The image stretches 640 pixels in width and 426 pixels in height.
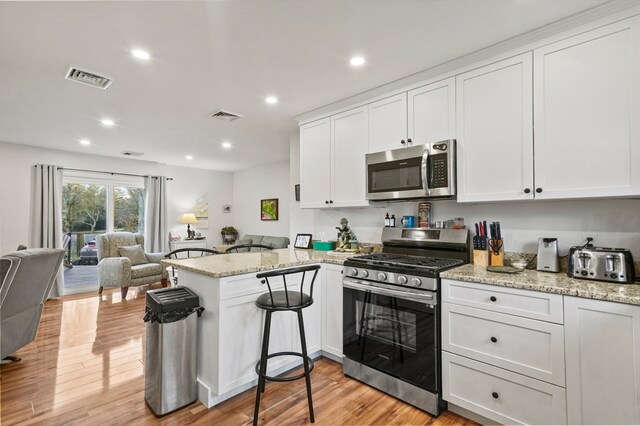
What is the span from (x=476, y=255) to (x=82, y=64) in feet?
11.0

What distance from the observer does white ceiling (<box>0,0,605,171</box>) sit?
5.89ft

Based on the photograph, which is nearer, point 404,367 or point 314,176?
point 404,367

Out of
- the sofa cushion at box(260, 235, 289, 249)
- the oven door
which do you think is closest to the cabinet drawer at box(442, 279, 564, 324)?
the oven door

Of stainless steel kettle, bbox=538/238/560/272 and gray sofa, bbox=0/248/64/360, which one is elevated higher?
stainless steel kettle, bbox=538/238/560/272

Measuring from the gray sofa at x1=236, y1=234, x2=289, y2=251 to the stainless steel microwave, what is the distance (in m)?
3.64

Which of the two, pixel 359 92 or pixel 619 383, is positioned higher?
pixel 359 92

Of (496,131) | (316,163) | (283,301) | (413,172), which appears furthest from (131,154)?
(496,131)

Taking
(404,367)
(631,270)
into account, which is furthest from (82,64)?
(631,270)

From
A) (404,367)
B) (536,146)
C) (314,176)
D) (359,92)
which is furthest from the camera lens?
(314,176)

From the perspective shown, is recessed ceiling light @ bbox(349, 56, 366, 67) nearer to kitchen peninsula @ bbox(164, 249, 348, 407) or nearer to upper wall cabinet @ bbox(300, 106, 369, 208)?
upper wall cabinet @ bbox(300, 106, 369, 208)

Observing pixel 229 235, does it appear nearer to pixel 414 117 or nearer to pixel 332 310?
pixel 332 310

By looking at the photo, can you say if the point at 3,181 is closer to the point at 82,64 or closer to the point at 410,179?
the point at 82,64

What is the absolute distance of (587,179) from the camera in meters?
1.85

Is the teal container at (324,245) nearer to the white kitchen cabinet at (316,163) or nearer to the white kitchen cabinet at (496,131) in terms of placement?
the white kitchen cabinet at (316,163)
